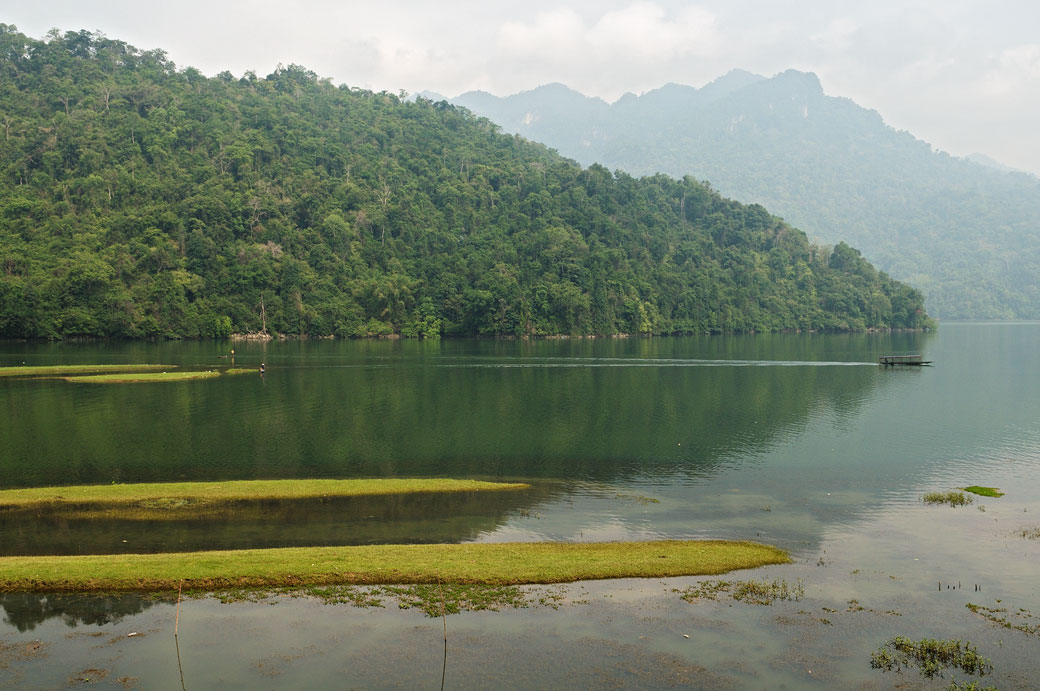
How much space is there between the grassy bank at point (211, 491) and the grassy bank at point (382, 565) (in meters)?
7.79

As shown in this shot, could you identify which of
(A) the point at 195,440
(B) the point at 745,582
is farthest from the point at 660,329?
(B) the point at 745,582

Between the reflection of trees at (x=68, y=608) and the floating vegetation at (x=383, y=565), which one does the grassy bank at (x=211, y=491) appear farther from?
the reflection of trees at (x=68, y=608)

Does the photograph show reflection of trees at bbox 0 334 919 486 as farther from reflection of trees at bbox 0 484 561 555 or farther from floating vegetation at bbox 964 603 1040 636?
floating vegetation at bbox 964 603 1040 636

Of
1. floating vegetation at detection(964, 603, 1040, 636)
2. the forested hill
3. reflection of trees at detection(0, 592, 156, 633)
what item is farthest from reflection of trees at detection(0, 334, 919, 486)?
the forested hill

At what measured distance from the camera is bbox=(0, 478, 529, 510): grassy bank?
101 ft

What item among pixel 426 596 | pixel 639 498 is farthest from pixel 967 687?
pixel 639 498

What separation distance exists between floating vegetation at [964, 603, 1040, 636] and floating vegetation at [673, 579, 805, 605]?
464 cm

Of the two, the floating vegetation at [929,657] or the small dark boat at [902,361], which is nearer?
the floating vegetation at [929,657]

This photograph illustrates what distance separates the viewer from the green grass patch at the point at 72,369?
243ft

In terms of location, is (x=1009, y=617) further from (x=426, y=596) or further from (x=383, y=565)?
(x=383, y=565)

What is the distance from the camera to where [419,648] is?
58.1 feet

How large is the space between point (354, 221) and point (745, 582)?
574ft

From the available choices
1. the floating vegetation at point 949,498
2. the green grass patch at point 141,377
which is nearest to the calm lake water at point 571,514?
the floating vegetation at point 949,498

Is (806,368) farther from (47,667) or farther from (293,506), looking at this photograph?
(47,667)
